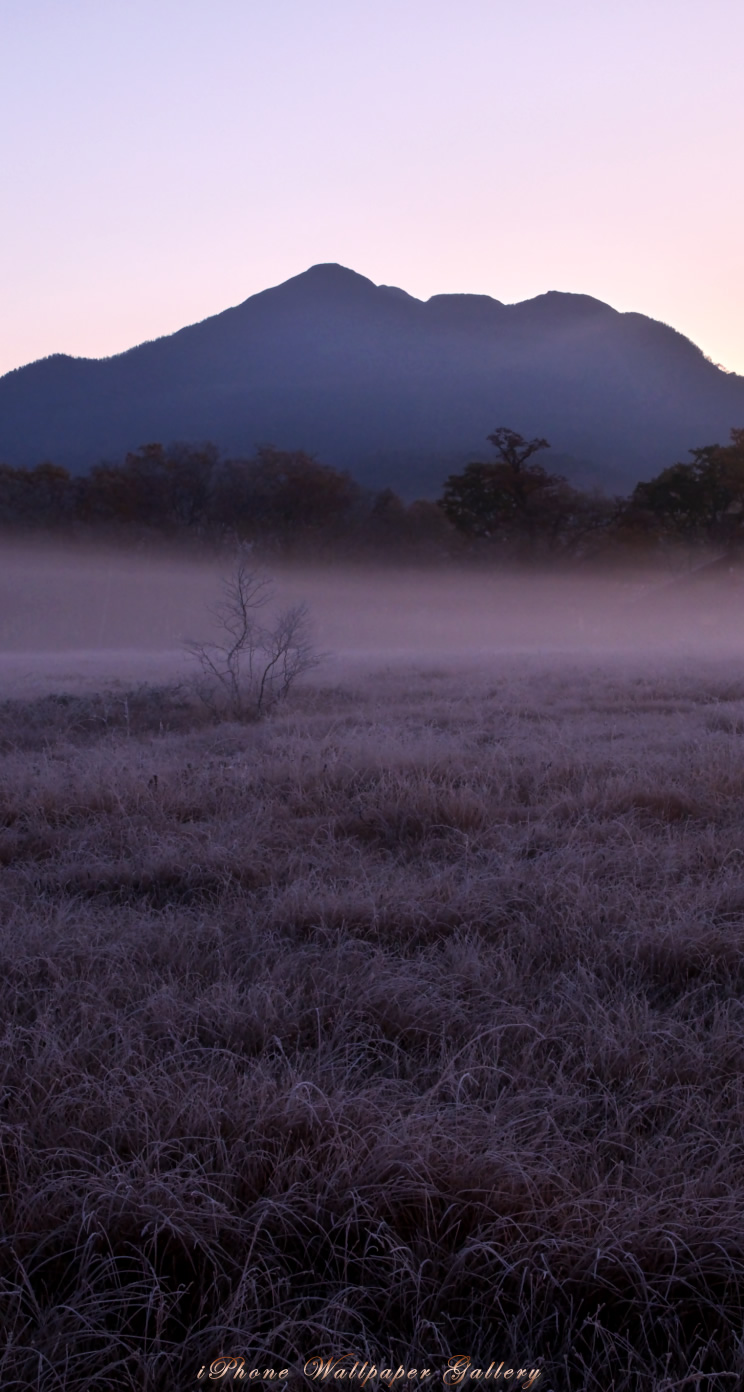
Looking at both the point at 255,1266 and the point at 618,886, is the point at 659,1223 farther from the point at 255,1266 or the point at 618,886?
the point at 618,886

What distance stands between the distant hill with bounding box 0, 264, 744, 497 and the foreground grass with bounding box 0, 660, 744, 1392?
10101 cm

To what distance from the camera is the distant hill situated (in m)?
123

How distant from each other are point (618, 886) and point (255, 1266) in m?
Answer: 2.26

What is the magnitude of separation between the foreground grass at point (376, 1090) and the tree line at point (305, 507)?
41605 mm

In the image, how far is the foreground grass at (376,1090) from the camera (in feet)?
5.18

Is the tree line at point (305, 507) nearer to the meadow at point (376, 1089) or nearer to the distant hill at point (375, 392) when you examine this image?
the meadow at point (376, 1089)

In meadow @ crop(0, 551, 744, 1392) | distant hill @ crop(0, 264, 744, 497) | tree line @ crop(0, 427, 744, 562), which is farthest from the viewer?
distant hill @ crop(0, 264, 744, 497)

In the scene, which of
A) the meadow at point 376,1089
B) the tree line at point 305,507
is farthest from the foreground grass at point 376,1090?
the tree line at point 305,507

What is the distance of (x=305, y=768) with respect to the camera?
19.0 feet

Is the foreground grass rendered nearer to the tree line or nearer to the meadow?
the meadow

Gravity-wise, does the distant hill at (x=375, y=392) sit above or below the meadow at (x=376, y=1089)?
above

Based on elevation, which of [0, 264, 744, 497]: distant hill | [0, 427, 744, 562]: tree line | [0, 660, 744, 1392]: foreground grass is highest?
[0, 264, 744, 497]: distant hill

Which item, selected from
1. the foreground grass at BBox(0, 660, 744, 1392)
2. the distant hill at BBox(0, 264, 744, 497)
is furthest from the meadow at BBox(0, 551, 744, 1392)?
the distant hill at BBox(0, 264, 744, 497)

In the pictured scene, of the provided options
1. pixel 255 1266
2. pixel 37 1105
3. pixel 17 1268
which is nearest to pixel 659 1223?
pixel 255 1266
